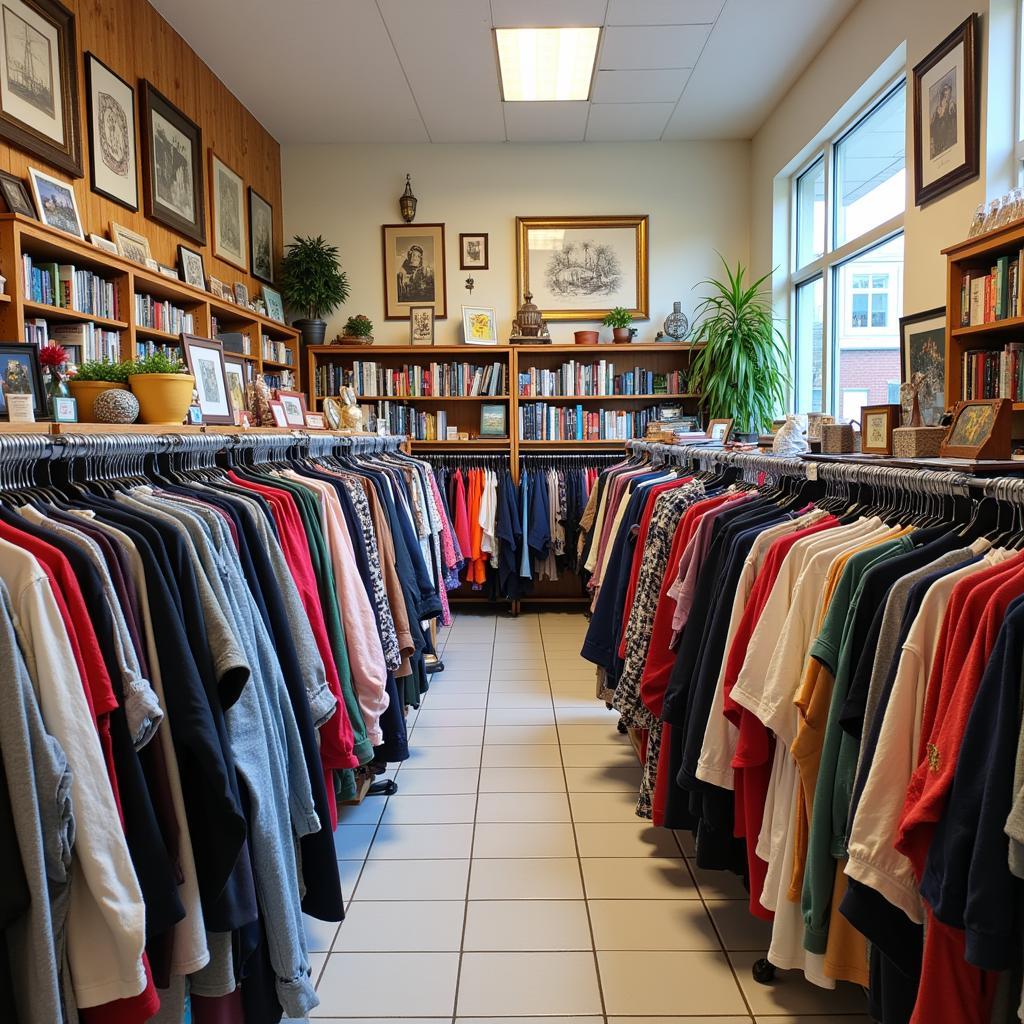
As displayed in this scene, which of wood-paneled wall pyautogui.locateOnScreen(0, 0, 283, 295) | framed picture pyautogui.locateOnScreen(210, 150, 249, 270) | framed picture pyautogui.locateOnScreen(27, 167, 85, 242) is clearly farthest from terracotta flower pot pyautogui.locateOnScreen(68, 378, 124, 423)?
framed picture pyautogui.locateOnScreen(210, 150, 249, 270)

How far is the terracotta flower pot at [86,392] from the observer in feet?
7.97

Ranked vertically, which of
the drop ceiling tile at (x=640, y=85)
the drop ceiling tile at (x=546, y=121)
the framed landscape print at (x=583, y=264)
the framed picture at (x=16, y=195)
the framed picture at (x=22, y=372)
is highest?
the drop ceiling tile at (x=546, y=121)

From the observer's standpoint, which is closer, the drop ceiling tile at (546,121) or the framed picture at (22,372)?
the framed picture at (22,372)

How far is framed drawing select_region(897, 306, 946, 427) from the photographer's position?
12.5ft

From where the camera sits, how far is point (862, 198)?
5.06 metres

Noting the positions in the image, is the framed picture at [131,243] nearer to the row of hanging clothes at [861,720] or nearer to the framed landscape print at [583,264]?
the framed landscape print at [583,264]

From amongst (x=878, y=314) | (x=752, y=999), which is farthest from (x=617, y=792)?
(x=878, y=314)

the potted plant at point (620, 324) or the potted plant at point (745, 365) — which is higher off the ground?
the potted plant at point (620, 324)

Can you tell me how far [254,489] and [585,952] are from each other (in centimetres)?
146

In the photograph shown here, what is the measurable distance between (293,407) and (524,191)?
3.59m

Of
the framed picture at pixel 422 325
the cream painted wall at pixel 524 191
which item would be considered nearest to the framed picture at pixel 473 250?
the cream painted wall at pixel 524 191

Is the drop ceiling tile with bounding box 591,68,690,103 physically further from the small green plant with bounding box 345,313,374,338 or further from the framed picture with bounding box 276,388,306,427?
the framed picture with bounding box 276,388,306,427

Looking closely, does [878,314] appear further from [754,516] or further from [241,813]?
[241,813]

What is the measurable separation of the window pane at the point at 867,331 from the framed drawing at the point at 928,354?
0.36 metres
